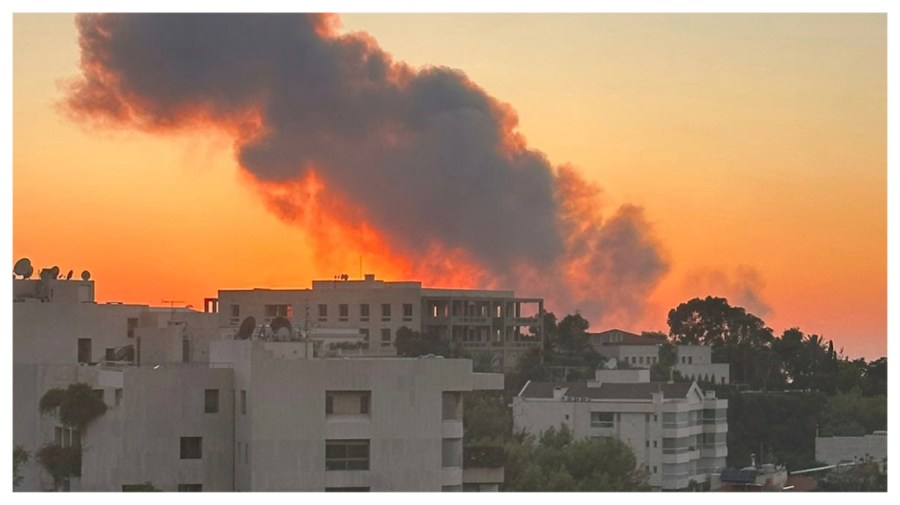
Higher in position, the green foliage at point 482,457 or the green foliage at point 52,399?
the green foliage at point 52,399

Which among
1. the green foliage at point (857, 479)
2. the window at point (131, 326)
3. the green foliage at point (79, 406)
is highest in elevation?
the window at point (131, 326)

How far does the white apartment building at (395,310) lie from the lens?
4553 centimetres

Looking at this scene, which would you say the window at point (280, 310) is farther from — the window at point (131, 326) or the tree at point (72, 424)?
the tree at point (72, 424)

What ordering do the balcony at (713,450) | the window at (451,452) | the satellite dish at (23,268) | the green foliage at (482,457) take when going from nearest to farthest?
the window at (451,452)
the green foliage at (482,457)
the satellite dish at (23,268)
the balcony at (713,450)

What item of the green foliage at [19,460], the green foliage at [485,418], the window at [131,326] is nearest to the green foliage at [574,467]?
the green foliage at [485,418]

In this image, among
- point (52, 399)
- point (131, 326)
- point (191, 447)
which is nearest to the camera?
point (191, 447)

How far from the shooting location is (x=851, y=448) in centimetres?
4138

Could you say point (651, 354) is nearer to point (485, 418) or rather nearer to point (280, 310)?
point (280, 310)

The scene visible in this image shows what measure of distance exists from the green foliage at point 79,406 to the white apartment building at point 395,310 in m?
22.9

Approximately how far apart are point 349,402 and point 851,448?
2363 cm

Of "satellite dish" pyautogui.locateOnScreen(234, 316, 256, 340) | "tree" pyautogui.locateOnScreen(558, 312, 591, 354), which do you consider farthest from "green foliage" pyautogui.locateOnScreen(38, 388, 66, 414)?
"tree" pyautogui.locateOnScreen(558, 312, 591, 354)

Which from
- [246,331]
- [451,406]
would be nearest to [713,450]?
[246,331]

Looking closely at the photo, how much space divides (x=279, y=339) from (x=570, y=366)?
1052 inches
